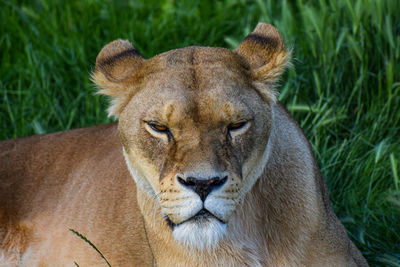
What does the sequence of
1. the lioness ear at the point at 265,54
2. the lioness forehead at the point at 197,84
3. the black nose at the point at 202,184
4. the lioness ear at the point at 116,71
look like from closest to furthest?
the black nose at the point at 202,184 < the lioness forehead at the point at 197,84 < the lioness ear at the point at 265,54 < the lioness ear at the point at 116,71

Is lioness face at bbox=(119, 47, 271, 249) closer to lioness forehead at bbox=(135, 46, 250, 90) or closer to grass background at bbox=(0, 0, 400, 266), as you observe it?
lioness forehead at bbox=(135, 46, 250, 90)

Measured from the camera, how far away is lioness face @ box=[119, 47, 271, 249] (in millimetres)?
2252

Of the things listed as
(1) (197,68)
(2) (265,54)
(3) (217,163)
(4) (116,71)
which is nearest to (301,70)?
(2) (265,54)

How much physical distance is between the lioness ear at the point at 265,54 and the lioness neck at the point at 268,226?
22 cm

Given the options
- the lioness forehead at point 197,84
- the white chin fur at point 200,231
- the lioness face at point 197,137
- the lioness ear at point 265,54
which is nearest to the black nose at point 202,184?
the lioness face at point 197,137

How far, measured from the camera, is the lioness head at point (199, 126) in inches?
89.0

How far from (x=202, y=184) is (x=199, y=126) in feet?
0.72

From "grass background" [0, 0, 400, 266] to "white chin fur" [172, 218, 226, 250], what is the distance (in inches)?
42.0

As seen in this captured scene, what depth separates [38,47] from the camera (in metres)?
4.85

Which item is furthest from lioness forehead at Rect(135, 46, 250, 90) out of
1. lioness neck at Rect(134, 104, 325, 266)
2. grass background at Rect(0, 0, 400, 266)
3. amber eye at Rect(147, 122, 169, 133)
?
grass background at Rect(0, 0, 400, 266)

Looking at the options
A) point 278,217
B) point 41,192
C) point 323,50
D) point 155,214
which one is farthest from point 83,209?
point 323,50

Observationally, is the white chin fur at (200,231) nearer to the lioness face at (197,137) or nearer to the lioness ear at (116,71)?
the lioness face at (197,137)

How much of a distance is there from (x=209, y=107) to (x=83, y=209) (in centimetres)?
140

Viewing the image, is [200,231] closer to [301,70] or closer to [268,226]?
[268,226]
